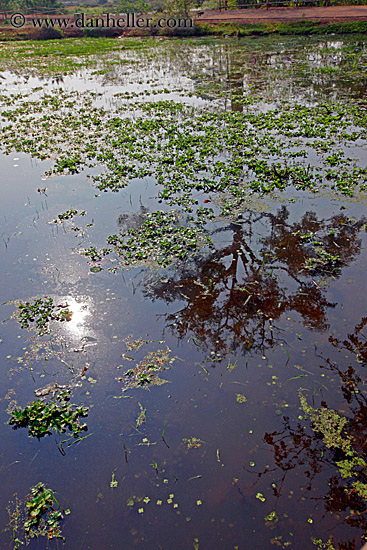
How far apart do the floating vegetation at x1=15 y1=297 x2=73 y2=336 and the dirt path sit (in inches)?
1133

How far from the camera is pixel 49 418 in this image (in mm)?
4172

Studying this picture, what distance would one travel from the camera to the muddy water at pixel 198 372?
3355 millimetres

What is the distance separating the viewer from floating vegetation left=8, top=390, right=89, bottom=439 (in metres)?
4.09

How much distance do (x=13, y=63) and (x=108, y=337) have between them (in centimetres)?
2690

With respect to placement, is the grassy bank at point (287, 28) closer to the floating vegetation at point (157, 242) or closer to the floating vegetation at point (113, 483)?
the floating vegetation at point (157, 242)

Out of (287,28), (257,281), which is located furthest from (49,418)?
(287,28)

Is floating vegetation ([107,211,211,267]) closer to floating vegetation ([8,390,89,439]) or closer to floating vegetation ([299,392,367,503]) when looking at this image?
floating vegetation ([8,390,89,439])

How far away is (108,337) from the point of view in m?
5.11

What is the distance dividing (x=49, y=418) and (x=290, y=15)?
109 ft

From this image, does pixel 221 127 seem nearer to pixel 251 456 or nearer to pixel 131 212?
pixel 131 212

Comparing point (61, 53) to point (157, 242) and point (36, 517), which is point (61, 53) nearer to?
point (157, 242)

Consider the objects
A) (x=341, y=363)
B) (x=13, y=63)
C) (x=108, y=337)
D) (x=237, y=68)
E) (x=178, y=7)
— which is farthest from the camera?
(x=178, y=7)

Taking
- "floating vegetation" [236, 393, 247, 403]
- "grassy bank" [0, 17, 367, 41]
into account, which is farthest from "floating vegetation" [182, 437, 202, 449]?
"grassy bank" [0, 17, 367, 41]

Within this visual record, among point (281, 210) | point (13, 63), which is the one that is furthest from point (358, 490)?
point (13, 63)
